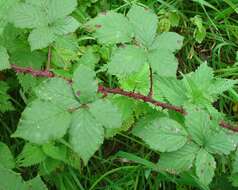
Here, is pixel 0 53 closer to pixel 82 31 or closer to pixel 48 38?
pixel 48 38

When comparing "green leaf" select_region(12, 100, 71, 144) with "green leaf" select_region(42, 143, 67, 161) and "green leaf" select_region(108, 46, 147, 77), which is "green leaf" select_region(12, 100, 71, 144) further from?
"green leaf" select_region(42, 143, 67, 161)

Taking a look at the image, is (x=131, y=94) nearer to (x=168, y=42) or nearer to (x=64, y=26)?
(x=168, y=42)

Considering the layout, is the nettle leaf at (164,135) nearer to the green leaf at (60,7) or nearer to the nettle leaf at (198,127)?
the nettle leaf at (198,127)

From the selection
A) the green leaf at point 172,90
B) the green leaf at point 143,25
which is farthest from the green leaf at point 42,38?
the green leaf at point 172,90

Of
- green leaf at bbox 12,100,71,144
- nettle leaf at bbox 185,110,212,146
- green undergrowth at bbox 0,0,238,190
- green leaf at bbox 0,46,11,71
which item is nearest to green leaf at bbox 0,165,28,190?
green undergrowth at bbox 0,0,238,190

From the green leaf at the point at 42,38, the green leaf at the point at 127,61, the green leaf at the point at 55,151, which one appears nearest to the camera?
the green leaf at the point at 127,61

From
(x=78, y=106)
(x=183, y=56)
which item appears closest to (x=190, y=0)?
(x=183, y=56)

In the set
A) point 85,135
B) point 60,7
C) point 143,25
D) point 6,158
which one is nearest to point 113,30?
point 143,25
